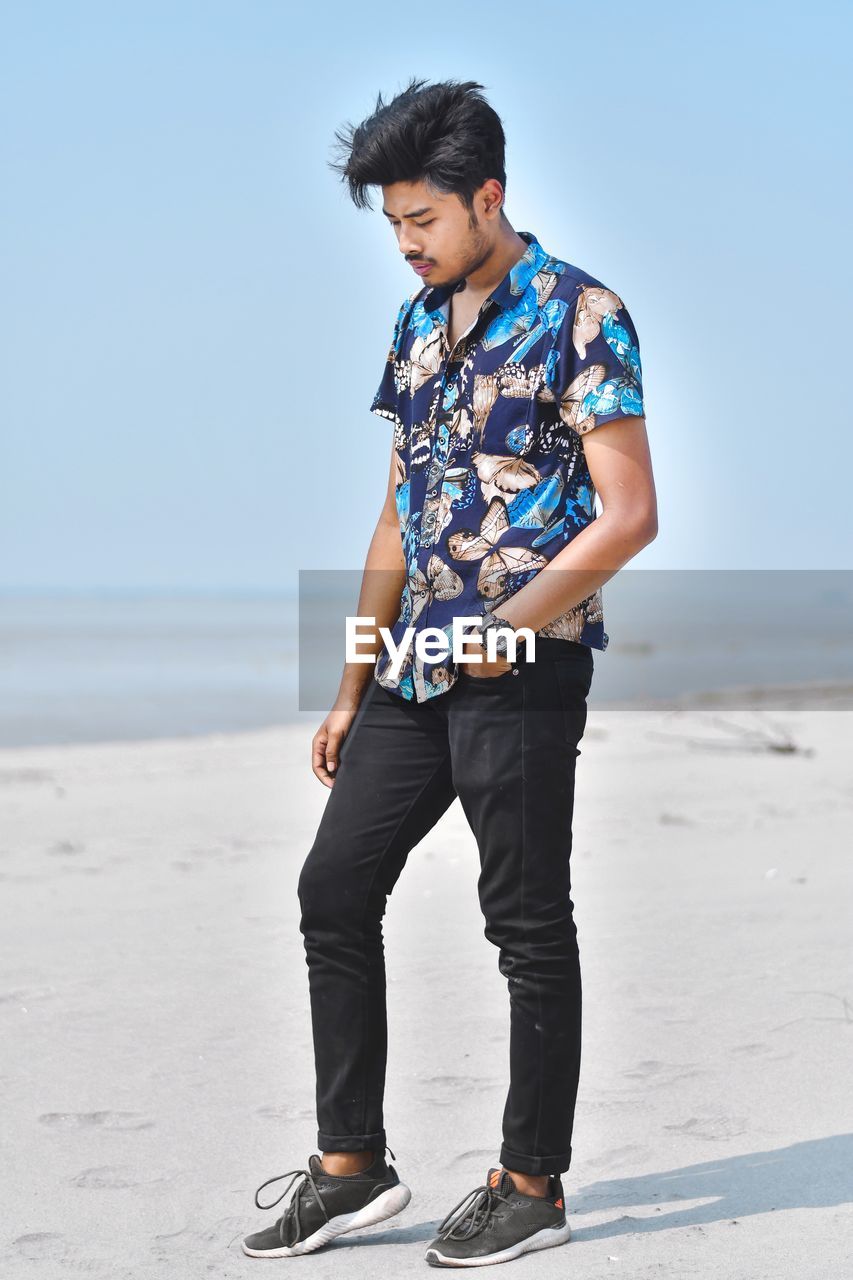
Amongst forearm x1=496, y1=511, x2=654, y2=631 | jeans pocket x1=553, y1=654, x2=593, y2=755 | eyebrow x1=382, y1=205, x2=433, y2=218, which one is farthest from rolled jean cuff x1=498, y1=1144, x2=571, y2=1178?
eyebrow x1=382, y1=205, x2=433, y2=218

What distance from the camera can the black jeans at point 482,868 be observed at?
2529 mm

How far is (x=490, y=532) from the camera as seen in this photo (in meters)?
2.54

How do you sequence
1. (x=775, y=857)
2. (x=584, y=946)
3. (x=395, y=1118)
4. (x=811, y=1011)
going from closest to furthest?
(x=395, y=1118) < (x=811, y=1011) < (x=584, y=946) < (x=775, y=857)

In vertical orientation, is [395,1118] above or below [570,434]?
below

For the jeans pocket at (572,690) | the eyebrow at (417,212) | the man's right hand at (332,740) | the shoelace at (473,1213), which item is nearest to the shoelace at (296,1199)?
the shoelace at (473,1213)

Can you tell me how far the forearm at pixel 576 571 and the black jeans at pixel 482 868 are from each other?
84 mm

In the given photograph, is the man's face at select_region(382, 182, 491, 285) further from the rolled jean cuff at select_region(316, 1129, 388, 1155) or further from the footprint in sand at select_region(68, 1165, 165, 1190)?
the footprint in sand at select_region(68, 1165, 165, 1190)

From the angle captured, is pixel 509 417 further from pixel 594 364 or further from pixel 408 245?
pixel 408 245

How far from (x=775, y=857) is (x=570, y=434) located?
3516mm

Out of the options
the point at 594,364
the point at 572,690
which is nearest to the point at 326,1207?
the point at 572,690

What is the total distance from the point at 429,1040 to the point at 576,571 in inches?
66.5

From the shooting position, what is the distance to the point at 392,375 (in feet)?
9.21

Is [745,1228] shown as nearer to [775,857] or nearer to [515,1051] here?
[515,1051]

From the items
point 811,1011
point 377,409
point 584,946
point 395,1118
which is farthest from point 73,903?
point 377,409
